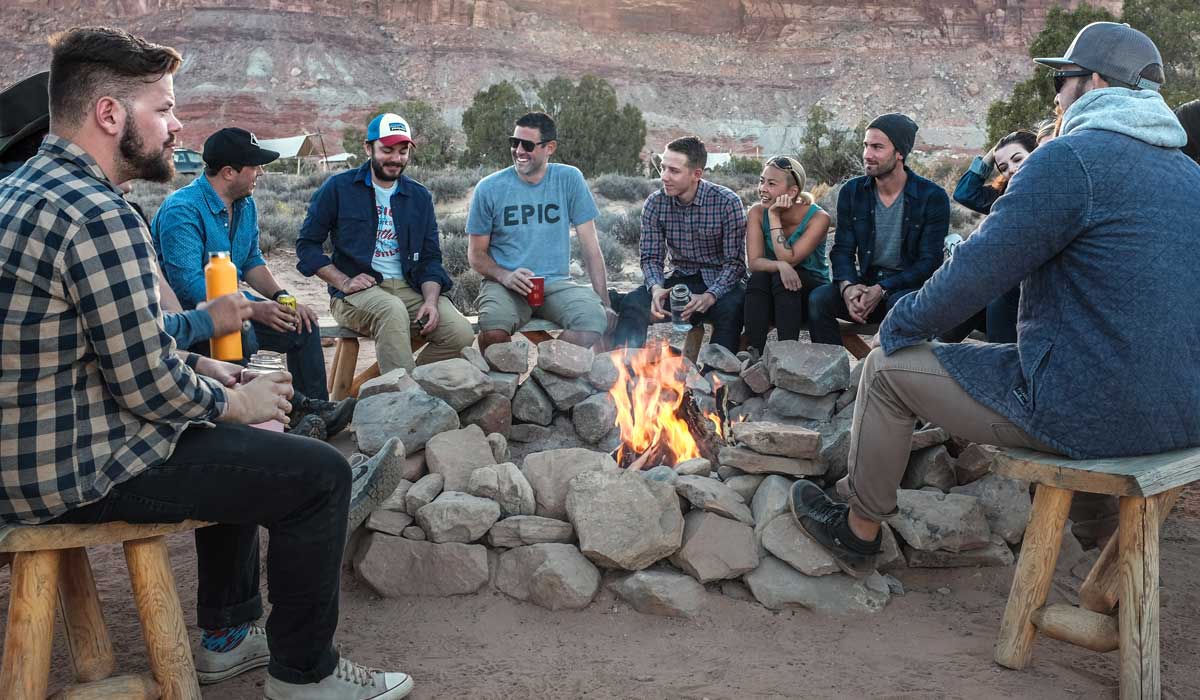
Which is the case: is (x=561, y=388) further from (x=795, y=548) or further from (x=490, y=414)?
(x=795, y=548)

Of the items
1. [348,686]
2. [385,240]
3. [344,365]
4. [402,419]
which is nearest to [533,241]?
[385,240]

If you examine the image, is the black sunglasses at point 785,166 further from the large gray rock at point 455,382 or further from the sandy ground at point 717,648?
the sandy ground at point 717,648

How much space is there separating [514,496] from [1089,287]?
6.85 ft

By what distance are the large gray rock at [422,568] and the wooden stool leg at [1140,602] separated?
2080mm

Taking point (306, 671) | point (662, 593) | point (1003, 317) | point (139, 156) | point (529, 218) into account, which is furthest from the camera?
point (529, 218)

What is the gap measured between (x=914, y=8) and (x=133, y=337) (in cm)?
5096

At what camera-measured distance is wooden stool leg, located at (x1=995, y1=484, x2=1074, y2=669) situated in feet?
9.66

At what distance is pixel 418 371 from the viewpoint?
13.9 feet

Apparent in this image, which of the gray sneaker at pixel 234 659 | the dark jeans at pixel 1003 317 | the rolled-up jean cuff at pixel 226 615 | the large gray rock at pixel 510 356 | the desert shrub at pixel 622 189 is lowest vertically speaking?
the desert shrub at pixel 622 189

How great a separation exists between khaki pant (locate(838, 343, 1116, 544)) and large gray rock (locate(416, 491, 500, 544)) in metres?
1.32

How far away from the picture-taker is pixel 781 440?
147 inches

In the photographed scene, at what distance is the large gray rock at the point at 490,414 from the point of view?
423 cm

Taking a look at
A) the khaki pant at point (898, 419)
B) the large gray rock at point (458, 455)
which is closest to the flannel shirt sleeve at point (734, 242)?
the large gray rock at point (458, 455)

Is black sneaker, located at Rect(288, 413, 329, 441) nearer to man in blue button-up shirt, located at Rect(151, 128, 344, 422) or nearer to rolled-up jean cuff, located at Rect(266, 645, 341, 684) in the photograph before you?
man in blue button-up shirt, located at Rect(151, 128, 344, 422)
